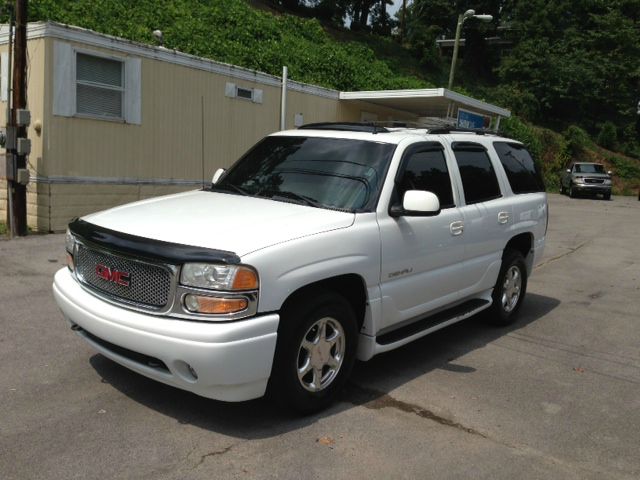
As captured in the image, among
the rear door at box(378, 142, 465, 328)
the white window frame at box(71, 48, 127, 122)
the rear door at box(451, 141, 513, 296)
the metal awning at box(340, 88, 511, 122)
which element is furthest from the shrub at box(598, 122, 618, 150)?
the rear door at box(378, 142, 465, 328)

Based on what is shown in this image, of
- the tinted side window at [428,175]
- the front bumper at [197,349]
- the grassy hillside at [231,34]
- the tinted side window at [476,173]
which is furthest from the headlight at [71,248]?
the grassy hillside at [231,34]

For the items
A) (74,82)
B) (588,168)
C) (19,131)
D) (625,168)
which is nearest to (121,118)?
(74,82)

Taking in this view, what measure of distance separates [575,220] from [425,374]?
1454cm

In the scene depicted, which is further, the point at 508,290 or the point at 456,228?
the point at 508,290

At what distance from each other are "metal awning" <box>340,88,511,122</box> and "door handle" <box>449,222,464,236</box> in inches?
468

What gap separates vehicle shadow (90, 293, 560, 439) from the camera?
3.85 metres

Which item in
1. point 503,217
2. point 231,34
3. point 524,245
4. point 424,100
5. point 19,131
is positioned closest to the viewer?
point 503,217

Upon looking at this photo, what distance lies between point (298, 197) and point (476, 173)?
197 cm

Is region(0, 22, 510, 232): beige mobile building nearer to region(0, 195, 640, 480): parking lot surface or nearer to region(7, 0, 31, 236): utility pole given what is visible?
region(7, 0, 31, 236): utility pole

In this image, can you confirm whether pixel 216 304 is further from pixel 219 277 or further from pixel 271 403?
pixel 271 403

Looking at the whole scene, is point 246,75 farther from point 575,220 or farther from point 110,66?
point 575,220

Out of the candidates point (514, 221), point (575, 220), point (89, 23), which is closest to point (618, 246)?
point (575, 220)

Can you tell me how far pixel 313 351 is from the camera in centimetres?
391

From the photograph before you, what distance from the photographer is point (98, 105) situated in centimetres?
1148
